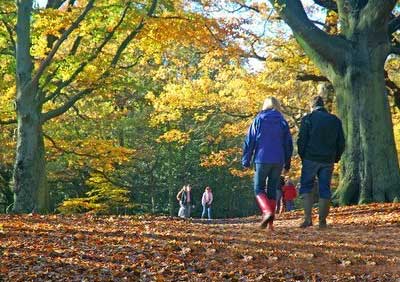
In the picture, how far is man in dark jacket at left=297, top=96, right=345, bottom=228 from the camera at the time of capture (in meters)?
8.40

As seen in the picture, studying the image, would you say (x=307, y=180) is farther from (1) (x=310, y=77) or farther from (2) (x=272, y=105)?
(1) (x=310, y=77)

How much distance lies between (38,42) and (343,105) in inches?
301

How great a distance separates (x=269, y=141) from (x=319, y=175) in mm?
1005

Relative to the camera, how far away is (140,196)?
39.4m

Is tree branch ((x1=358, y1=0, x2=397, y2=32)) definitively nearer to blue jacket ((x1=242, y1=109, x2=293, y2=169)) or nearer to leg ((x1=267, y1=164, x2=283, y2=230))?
blue jacket ((x1=242, y1=109, x2=293, y2=169))

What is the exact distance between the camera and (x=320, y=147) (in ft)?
27.6

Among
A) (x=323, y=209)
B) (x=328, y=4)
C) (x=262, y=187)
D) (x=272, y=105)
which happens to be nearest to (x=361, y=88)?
(x=328, y=4)

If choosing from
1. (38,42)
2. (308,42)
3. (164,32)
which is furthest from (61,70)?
(308,42)

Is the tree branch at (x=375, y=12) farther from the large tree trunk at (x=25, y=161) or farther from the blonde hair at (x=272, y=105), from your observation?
the large tree trunk at (x=25, y=161)

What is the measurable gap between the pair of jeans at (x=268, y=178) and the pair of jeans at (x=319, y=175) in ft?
1.57

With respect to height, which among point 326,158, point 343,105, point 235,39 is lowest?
point 326,158

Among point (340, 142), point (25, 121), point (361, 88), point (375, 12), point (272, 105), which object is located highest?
point (375, 12)

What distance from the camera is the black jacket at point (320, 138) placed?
8391 mm

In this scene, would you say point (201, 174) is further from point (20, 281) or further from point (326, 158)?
point (20, 281)
